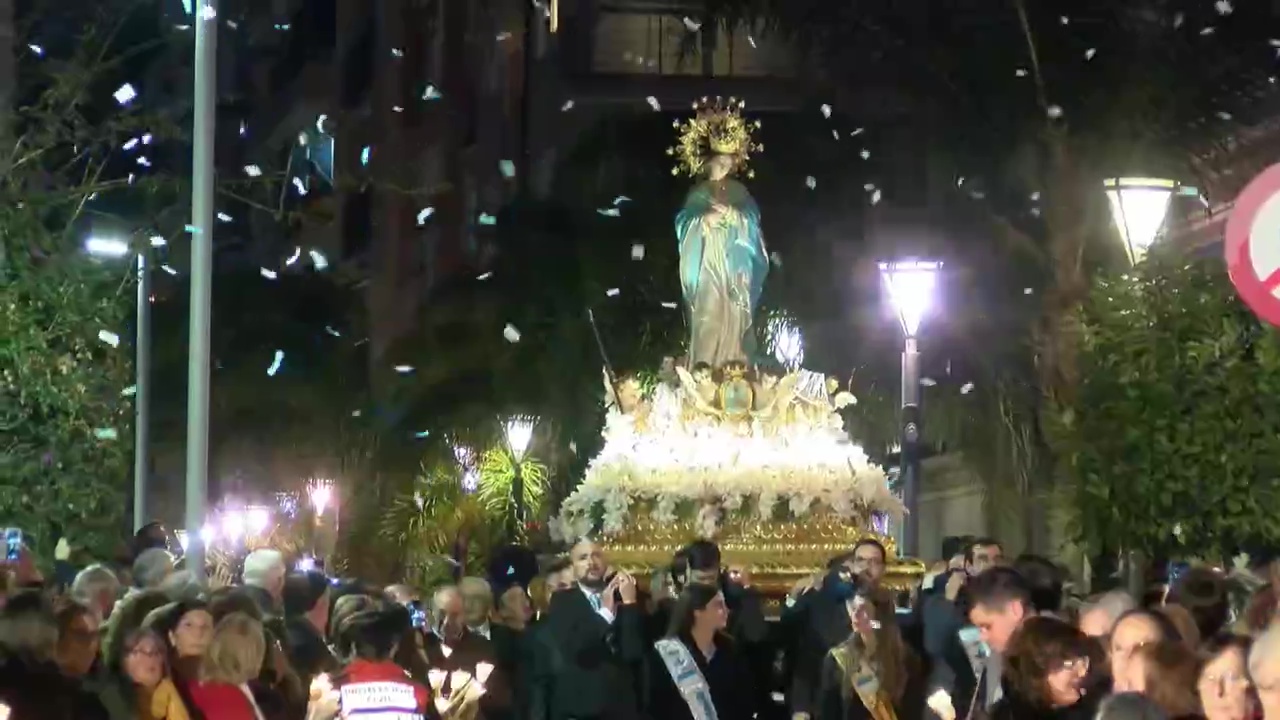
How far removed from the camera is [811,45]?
2638 centimetres

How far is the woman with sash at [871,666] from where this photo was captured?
9.67 metres

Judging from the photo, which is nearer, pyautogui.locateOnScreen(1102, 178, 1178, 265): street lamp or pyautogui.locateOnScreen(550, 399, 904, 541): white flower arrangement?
pyautogui.locateOnScreen(1102, 178, 1178, 265): street lamp

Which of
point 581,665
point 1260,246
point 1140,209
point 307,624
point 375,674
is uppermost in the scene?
point 1140,209

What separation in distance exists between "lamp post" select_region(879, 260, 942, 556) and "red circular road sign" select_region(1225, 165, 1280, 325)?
444 inches

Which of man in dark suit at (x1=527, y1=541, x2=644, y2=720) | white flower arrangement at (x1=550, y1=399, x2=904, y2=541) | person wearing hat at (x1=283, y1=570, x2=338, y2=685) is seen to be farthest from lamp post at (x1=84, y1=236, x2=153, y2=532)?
man in dark suit at (x1=527, y1=541, x2=644, y2=720)

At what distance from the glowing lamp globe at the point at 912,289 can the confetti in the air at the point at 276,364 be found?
70.0ft

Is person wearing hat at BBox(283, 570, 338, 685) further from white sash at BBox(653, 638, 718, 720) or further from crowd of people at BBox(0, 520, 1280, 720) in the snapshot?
white sash at BBox(653, 638, 718, 720)

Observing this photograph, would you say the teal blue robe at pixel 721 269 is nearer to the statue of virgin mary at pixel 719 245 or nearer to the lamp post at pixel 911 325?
the statue of virgin mary at pixel 719 245

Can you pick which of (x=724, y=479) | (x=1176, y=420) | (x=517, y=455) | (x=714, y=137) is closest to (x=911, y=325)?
(x=724, y=479)

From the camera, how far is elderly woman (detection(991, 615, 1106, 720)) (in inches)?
288

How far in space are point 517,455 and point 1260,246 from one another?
91.9 feet

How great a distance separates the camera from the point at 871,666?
9766 millimetres

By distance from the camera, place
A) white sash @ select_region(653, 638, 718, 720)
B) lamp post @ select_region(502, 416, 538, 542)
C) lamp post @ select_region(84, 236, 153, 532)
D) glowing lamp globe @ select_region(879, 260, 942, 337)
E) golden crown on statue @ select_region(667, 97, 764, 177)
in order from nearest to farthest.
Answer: white sash @ select_region(653, 638, 718, 720), glowing lamp globe @ select_region(879, 260, 942, 337), golden crown on statue @ select_region(667, 97, 764, 177), lamp post @ select_region(84, 236, 153, 532), lamp post @ select_region(502, 416, 538, 542)

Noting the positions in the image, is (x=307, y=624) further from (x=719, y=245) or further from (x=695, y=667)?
(x=719, y=245)
